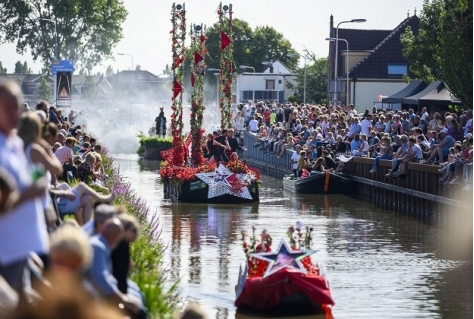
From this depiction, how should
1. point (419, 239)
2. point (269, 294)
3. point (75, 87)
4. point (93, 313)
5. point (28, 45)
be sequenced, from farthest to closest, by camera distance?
point (75, 87) → point (28, 45) → point (419, 239) → point (269, 294) → point (93, 313)

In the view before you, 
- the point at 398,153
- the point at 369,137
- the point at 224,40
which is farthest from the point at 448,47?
the point at 224,40

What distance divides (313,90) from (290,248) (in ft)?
301

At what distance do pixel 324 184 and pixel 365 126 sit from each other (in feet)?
8.34

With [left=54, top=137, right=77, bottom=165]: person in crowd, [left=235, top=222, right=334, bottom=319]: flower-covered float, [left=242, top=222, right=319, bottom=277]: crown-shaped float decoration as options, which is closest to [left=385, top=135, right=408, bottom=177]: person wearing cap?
[left=54, top=137, right=77, bottom=165]: person in crowd

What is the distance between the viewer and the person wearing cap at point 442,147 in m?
37.3

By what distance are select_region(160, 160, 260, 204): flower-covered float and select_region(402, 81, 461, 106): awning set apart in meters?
12.3

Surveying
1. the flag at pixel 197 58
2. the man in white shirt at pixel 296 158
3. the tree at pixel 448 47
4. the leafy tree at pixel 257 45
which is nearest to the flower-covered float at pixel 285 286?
the flag at pixel 197 58

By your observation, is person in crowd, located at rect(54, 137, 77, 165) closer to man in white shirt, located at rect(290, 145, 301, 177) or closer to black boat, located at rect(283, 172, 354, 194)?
black boat, located at rect(283, 172, 354, 194)

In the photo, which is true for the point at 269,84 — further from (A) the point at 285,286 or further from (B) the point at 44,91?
(A) the point at 285,286

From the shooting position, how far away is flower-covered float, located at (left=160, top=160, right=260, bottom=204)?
39906 mm

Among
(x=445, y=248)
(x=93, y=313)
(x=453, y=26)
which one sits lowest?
(x=445, y=248)

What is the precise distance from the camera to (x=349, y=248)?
30.2m

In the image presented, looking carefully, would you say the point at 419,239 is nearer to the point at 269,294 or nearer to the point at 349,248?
the point at 349,248

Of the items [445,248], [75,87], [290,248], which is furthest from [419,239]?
[75,87]
